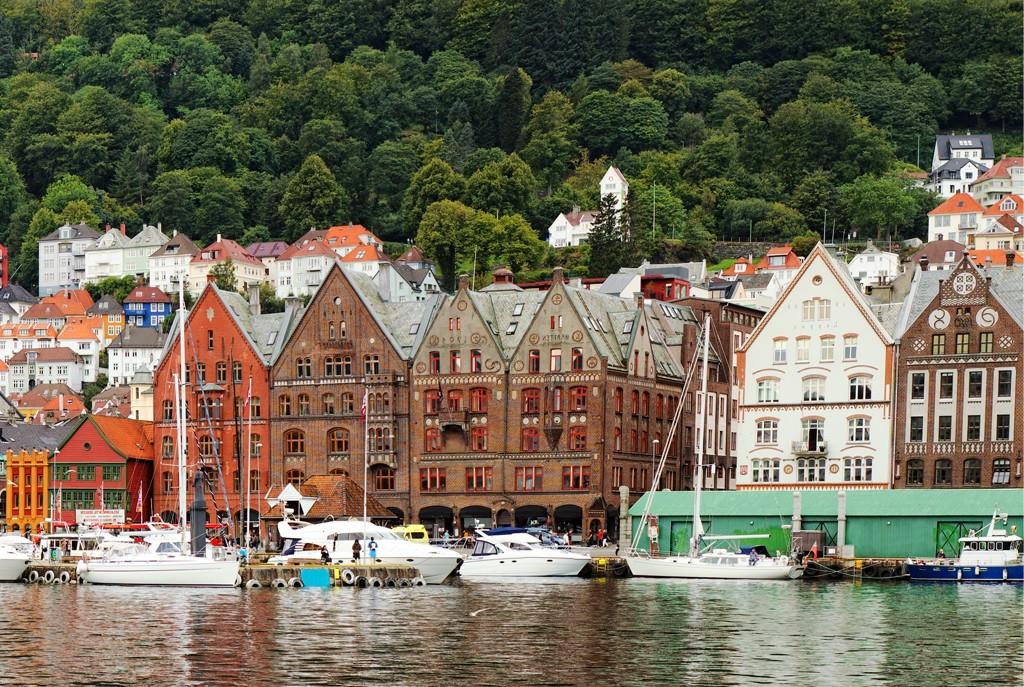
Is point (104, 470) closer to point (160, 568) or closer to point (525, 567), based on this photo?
point (525, 567)

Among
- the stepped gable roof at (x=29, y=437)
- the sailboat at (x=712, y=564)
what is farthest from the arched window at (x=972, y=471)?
the stepped gable roof at (x=29, y=437)

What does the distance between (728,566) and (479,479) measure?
3455 centimetres

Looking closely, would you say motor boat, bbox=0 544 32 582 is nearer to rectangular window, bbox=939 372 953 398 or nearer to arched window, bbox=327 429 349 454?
arched window, bbox=327 429 349 454

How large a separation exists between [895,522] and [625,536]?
1751 centimetres

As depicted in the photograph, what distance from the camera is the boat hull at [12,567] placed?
100562mm

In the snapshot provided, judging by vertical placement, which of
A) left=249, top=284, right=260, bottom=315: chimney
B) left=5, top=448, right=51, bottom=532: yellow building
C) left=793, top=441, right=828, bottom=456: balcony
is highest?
left=249, top=284, right=260, bottom=315: chimney

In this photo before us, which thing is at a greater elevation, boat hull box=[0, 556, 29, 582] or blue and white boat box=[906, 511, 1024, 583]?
blue and white boat box=[906, 511, 1024, 583]

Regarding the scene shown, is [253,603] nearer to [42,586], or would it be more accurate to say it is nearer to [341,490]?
[42,586]

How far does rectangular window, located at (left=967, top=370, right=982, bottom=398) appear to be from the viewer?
11238 cm

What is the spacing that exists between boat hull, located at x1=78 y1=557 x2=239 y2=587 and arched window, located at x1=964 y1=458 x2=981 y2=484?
44230 millimetres

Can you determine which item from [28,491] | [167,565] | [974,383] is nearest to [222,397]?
[28,491]

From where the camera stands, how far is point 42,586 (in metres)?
96.2

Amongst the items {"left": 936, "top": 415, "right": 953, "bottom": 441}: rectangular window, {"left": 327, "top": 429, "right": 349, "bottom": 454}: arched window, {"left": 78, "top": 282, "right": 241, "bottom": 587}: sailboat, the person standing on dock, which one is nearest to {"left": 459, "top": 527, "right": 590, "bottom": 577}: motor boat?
the person standing on dock

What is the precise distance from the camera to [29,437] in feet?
522
